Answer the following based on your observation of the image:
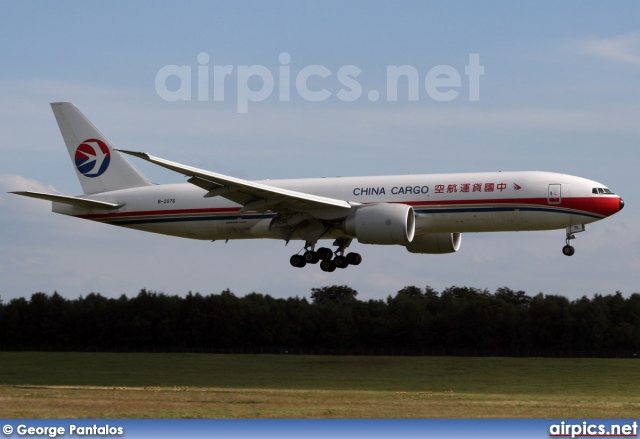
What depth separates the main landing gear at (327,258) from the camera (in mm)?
49531

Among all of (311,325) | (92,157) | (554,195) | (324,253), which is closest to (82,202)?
(92,157)

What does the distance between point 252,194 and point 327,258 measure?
5054 mm

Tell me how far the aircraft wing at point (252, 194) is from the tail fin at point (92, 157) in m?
8.05

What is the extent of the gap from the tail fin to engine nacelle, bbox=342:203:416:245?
41.2ft

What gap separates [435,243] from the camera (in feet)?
170

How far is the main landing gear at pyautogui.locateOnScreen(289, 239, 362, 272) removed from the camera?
49531 millimetres

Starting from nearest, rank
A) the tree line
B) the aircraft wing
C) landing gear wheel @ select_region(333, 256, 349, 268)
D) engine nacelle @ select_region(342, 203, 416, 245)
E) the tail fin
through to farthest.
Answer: the aircraft wing → engine nacelle @ select_region(342, 203, 416, 245) → landing gear wheel @ select_region(333, 256, 349, 268) → the tail fin → the tree line

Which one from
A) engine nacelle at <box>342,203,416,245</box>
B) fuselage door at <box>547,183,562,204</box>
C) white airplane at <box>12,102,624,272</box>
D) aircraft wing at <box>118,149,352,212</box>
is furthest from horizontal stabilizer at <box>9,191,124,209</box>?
fuselage door at <box>547,183,562,204</box>

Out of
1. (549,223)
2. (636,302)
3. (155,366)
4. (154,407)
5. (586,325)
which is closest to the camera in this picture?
(154,407)

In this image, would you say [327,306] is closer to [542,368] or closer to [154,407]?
[542,368]

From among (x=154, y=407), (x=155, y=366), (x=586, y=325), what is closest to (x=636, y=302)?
(x=586, y=325)

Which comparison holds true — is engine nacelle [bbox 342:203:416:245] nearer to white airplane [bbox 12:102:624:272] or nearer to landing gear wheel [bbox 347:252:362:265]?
white airplane [bbox 12:102:624:272]

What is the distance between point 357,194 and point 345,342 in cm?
3653

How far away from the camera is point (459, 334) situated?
8325cm
